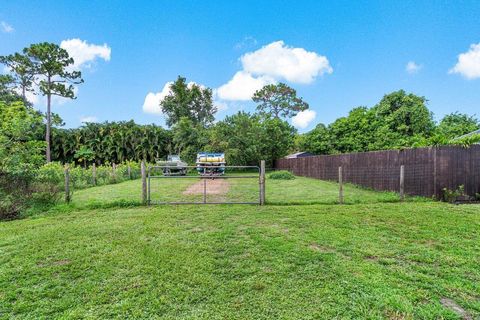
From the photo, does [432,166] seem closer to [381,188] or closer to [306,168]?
[381,188]

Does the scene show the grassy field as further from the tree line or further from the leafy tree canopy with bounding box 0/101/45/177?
the tree line

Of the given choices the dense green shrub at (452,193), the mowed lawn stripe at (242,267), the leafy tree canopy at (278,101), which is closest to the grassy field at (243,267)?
the mowed lawn stripe at (242,267)

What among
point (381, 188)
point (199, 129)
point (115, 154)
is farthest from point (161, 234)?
point (115, 154)

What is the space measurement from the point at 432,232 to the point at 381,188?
5432 millimetres

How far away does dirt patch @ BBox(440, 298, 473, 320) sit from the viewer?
2096mm

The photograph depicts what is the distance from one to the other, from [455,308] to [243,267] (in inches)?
77.6

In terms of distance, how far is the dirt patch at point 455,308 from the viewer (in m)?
2.10

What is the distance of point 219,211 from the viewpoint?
6047 mm

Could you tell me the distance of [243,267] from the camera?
3020 mm

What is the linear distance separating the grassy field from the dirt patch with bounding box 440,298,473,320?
20 mm

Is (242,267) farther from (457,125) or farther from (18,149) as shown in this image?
(457,125)

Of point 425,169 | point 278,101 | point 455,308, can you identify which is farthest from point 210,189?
point 278,101

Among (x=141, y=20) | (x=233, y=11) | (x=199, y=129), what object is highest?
(x=233, y=11)

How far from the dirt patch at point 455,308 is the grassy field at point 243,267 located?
0.06 ft
